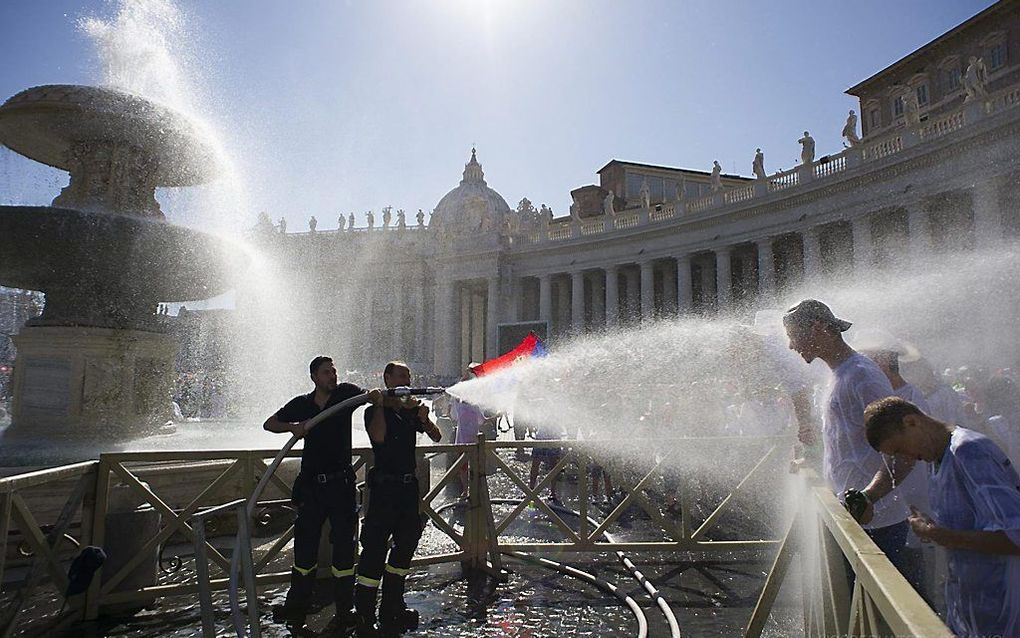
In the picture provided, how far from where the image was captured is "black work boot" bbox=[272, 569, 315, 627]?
4.88 meters

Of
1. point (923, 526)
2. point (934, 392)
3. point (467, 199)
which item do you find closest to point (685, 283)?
point (934, 392)

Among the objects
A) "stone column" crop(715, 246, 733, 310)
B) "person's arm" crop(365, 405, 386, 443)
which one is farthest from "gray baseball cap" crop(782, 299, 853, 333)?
"stone column" crop(715, 246, 733, 310)

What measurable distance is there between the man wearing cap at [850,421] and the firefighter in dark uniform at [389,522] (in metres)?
3.05

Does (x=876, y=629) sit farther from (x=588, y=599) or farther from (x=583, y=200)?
(x=583, y=200)

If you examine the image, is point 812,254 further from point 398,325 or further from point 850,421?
point 398,325

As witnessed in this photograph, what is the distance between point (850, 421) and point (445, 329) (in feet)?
144

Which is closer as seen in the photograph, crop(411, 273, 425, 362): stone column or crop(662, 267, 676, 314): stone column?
crop(662, 267, 676, 314): stone column

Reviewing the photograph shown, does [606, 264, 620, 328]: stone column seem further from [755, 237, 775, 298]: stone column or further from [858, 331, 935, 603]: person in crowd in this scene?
[858, 331, 935, 603]: person in crowd

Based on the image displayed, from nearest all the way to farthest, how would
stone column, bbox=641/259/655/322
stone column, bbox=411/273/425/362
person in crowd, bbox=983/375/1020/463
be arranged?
person in crowd, bbox=983/375/1020/463 → stone column, bbox=641/259/655/322 → stone column, bbox=411/273/425/362

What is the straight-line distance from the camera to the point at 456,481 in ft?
37.5

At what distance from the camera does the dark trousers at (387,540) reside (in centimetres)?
476

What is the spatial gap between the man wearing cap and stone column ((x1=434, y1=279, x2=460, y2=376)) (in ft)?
138

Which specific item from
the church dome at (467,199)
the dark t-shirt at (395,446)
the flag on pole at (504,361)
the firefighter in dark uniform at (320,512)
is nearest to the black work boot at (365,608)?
the firefighter in dark uniform at (320,512)

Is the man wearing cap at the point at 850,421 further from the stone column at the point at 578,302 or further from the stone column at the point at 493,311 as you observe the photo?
the stone column at the point at 493,311
